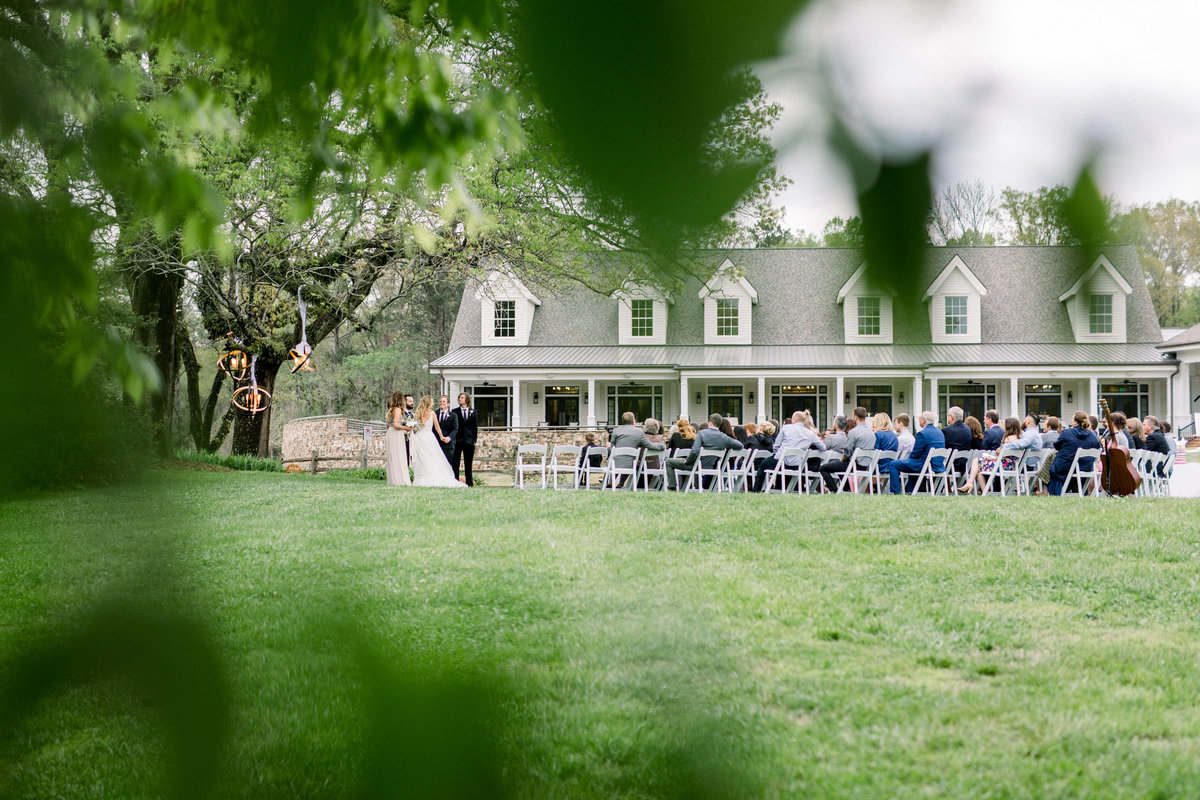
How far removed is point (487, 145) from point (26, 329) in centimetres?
40

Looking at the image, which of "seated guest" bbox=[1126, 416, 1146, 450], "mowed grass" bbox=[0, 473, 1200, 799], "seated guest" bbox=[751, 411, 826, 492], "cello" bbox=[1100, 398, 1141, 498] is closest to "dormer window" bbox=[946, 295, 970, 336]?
"mowed grass" bbox=[0, 473, 1200, 799]

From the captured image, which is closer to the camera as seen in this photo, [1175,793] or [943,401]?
[943,401]

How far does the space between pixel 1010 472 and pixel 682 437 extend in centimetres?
390

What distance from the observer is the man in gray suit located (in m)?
11.0

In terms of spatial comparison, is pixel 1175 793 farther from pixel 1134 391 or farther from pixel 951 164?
pixel 951 164

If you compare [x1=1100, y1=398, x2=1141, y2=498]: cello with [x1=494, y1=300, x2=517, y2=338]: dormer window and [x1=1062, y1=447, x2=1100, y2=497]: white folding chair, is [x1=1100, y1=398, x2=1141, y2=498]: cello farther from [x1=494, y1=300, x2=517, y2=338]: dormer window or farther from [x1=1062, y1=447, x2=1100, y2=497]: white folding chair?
[x1=494, y1=300, x2=517, y2=338]: dormer window

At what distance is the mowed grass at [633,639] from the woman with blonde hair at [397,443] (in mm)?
2907

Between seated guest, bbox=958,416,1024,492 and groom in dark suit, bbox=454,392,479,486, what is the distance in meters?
6.40

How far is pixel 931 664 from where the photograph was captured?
3877 mm

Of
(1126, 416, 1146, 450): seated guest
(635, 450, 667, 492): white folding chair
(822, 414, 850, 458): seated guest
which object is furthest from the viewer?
(635, 450, 667, 492): white folding chair

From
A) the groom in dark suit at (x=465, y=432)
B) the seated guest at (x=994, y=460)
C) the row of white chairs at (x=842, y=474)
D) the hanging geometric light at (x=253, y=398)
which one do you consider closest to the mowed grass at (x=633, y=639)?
the hanging geometric light at (x=253, y=398)

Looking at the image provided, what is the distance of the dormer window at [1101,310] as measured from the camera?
41cm

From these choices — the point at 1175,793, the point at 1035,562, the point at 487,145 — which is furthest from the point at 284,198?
the point at 1035,562

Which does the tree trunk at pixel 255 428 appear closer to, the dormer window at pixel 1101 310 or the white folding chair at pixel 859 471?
the dormer window at pixel 1101 310
